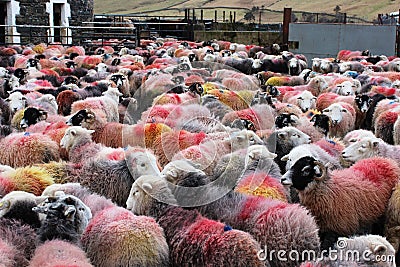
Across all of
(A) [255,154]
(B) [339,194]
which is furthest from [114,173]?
(B) [339,194]

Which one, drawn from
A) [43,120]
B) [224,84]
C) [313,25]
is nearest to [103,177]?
[43,120]

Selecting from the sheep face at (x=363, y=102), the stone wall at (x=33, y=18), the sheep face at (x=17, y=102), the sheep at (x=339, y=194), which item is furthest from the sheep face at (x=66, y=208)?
the stone wall at (x=33, y=18)

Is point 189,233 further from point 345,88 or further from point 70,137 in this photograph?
point 345,88

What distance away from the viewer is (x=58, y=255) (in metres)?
3.45

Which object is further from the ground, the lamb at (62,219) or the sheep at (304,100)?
the sheep at (304,100)

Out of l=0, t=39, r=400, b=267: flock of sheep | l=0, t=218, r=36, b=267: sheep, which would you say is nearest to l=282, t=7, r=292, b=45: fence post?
l=0, t=39, r=400, b=267: flock of sheep

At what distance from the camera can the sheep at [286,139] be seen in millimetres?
6297

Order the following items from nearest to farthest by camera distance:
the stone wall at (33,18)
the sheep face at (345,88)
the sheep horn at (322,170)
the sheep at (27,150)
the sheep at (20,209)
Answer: the sheep at (20,209) < the sheep horn at (322,170) < the sheep at (27,150) < the sheep face at (345,88) < the stone wall at (33,18)

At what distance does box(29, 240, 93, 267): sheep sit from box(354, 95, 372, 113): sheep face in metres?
5.98

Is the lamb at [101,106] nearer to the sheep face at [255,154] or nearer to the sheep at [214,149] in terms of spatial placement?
the sheep at [214,149]

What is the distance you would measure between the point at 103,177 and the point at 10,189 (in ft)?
2.73

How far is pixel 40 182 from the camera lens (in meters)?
4.82

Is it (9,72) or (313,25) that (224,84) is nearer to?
(9,72)

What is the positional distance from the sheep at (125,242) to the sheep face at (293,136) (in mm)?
2810
